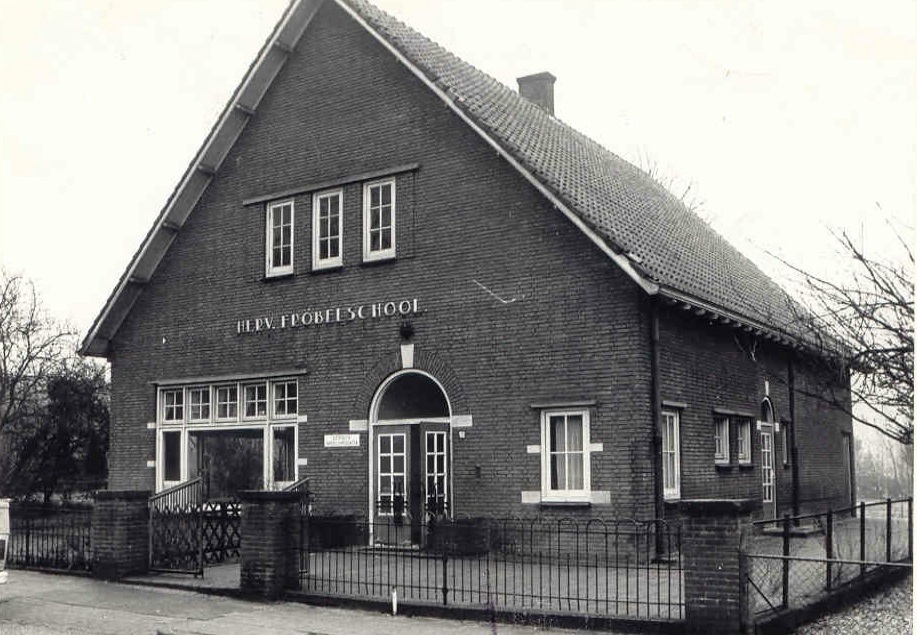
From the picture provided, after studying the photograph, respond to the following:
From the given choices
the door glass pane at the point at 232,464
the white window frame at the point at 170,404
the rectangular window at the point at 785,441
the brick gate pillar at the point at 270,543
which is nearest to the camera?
the brick gate pillar at the point at 270,543

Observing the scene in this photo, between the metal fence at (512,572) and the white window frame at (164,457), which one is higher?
the white window frame at (164,457)

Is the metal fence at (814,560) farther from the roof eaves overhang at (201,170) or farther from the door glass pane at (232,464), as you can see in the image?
the roof eaves overhang at (201,170)

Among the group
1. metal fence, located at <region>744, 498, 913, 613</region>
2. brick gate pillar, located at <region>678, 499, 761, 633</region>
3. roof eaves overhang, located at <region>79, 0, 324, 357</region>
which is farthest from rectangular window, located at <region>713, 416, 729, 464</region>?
roof eaves overhang, located at <region>79, 0, 324, 357</region>

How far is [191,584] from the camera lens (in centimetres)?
1489

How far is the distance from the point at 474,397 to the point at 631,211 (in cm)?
569

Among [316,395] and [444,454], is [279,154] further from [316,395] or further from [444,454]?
[444,454]

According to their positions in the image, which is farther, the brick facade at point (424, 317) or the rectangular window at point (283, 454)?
the rectangular window at point (283, 454)

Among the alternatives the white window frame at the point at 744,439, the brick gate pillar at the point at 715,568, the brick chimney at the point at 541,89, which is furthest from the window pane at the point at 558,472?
the brick chimney at the point at 541,89

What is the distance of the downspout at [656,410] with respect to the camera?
1598 cm

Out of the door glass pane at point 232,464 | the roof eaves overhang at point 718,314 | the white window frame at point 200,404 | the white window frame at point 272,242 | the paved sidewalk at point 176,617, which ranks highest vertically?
the white window frame at point 272,242

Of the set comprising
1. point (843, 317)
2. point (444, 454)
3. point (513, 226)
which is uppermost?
point (513, 226)

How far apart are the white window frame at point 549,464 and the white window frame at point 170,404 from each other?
27.6 feet

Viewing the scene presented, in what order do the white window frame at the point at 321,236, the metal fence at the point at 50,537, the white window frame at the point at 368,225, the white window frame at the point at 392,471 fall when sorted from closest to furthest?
1. the metal fence at the point at 50,537
2. the white window frame at the point at 392,471
3. the white window frame at the point at 368,225
4. the white window frame at the point at 321,236

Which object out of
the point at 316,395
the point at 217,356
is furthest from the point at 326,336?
the point at 217,356
